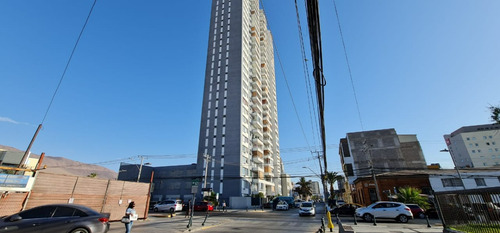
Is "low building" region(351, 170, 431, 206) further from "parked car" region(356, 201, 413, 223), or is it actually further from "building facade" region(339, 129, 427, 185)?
"parked car" region(356, 201, 413, 223)

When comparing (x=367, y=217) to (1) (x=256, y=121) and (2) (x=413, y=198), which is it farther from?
(1) (x=256, y=121)

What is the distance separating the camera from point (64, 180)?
41.0ft

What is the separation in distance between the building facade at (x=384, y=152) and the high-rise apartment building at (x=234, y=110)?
847 inches

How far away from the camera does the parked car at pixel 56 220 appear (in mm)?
6539

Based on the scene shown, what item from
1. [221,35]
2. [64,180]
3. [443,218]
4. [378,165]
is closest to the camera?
[443,218]

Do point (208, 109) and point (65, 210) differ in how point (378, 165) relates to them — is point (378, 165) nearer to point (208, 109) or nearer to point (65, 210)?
point (208, 109)

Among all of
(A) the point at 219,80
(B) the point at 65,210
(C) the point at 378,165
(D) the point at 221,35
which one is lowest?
(B) the point at 65,210

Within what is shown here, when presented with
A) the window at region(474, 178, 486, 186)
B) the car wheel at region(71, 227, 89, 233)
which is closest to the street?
the car wheel at region(71, 227, 89, 233)

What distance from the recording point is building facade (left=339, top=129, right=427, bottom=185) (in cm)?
4712

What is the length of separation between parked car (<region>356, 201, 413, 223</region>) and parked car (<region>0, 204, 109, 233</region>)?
18610 millimetres

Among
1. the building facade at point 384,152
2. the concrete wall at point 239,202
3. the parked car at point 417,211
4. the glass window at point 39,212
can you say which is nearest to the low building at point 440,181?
the parked car at point 417,211

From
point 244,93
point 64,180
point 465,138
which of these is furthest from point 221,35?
point 465,138

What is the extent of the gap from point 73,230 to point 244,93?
173 ft

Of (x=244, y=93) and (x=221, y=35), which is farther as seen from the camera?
(x=221, y=35)
